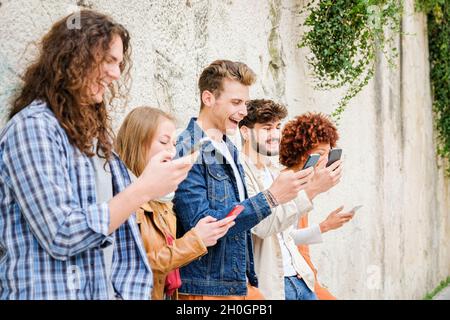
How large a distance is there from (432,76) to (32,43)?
6.75 m

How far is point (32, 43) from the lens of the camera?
2.42 m

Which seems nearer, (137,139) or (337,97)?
(137,139)

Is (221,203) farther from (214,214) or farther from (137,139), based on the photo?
(137,139)

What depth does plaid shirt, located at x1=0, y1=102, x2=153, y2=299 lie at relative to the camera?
1.75m

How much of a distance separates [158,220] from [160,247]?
107 mm

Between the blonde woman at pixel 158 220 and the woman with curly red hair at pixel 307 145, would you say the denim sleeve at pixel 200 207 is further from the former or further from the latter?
the woman with curly red hair at pixel 307 145

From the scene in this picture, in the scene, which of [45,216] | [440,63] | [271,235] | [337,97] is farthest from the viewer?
[440,63]

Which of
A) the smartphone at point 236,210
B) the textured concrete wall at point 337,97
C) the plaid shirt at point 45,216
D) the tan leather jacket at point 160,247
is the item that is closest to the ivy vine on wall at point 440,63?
the textured concrete wall at point 337,97

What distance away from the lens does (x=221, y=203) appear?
2.62 meters

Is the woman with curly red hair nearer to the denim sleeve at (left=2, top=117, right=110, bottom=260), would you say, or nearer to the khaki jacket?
the khaki jacket

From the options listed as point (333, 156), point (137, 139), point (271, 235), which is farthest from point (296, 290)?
point (137, 139)

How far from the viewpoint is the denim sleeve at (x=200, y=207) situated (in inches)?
99.3

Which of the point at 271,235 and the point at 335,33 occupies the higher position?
the point at 335,33
